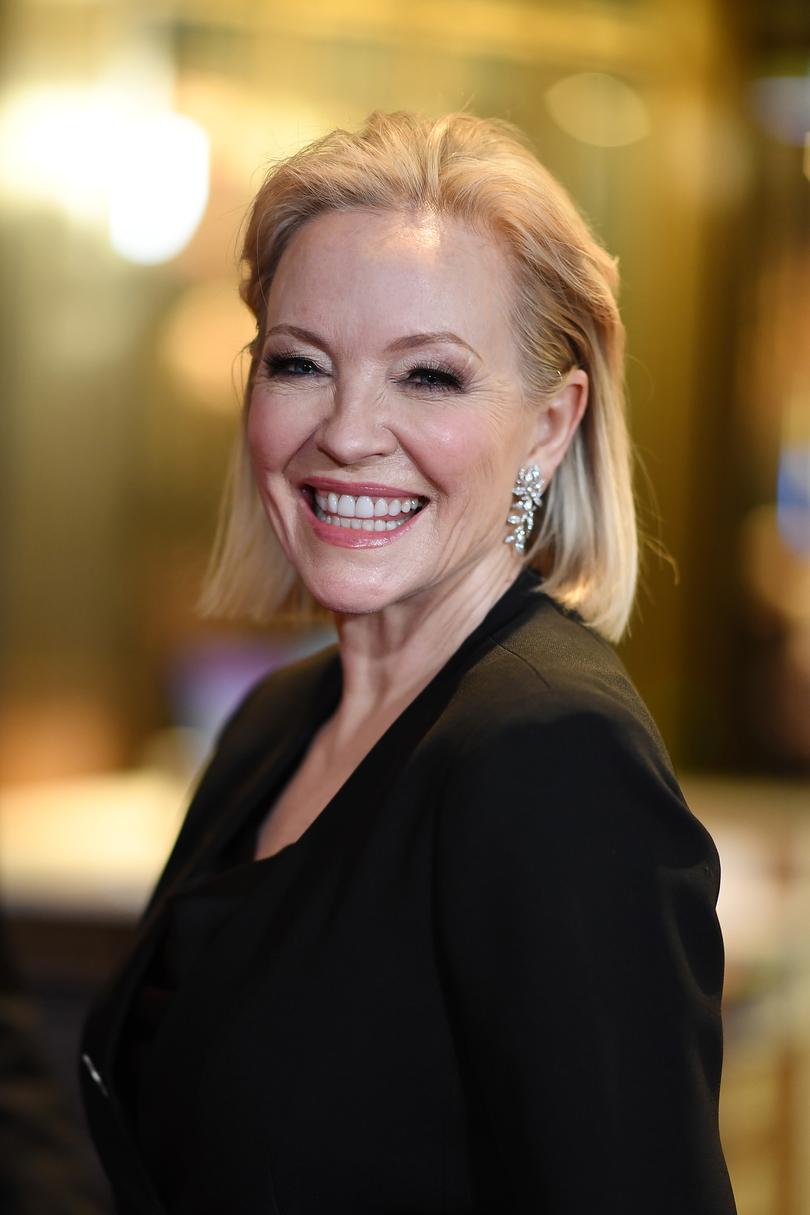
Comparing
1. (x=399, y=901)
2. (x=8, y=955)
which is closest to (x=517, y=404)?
(x=399, y=901)

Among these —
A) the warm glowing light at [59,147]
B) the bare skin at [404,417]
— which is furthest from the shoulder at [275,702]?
the warm glowing light at [59,147]

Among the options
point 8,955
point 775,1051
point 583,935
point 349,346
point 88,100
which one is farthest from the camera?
point 88,100

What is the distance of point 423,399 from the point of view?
4.02 ft

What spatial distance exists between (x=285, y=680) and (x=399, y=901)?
0.72 meters

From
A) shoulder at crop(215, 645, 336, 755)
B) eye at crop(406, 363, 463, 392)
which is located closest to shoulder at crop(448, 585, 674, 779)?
eye at crop(406, 363, 463, 392)

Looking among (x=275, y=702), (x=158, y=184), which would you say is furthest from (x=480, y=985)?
(x=158, y=184)

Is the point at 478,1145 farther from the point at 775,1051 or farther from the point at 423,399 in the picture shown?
the point at 775,1051

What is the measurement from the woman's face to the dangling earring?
0.01m

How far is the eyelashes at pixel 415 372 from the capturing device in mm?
1214

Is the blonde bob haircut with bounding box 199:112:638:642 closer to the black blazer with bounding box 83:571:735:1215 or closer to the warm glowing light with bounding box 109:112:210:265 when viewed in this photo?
the black blazer with bounding box 83:571:735:1215

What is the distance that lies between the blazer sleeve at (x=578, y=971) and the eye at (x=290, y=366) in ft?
1.36

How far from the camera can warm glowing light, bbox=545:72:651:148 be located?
454 centimetres

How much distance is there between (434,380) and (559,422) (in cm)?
18

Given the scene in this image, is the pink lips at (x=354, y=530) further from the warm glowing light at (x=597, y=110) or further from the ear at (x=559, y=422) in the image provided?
the warm glowing light at (x=597, y=110)
